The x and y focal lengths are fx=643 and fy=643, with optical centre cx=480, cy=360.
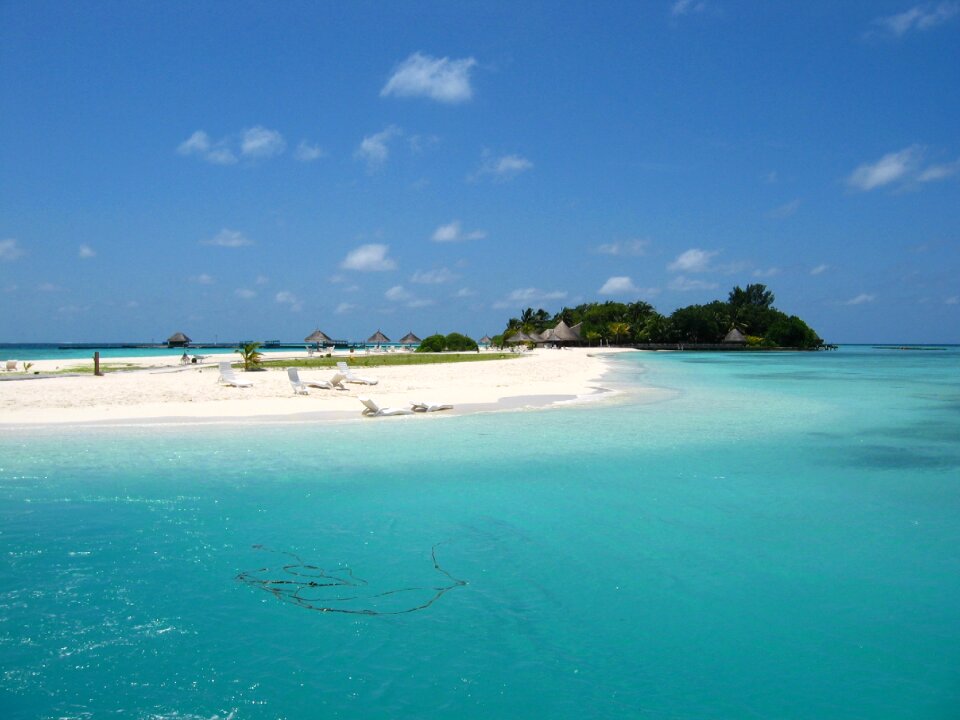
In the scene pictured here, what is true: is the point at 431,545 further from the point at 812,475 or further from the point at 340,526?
the point at 812,475

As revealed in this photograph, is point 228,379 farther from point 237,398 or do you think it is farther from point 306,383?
point 237,398

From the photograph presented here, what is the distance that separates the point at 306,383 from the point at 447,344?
39.7 metres

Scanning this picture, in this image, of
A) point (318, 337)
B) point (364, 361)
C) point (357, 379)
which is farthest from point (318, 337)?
point (357, 379)

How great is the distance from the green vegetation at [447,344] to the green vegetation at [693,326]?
25.0 metres

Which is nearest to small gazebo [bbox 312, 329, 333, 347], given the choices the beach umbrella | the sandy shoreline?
the beach umbrella

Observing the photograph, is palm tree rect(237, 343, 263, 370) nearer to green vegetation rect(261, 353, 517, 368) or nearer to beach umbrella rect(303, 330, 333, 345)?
green vegetation rect(261, 353, 517, 368)

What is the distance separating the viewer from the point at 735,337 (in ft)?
291

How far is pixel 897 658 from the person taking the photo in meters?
4.25

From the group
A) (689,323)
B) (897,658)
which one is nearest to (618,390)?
(897,658)

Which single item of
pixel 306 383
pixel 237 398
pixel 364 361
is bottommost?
pixel 237 398

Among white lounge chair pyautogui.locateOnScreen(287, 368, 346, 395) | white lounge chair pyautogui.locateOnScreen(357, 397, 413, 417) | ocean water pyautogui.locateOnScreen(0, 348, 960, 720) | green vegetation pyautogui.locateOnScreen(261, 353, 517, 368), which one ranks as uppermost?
green vegetation pyautogui.locateOnScreen(261, 353, 517, 368)

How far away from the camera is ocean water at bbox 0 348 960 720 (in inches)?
150

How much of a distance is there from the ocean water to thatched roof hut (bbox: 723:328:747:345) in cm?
8274

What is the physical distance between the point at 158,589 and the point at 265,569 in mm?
830
